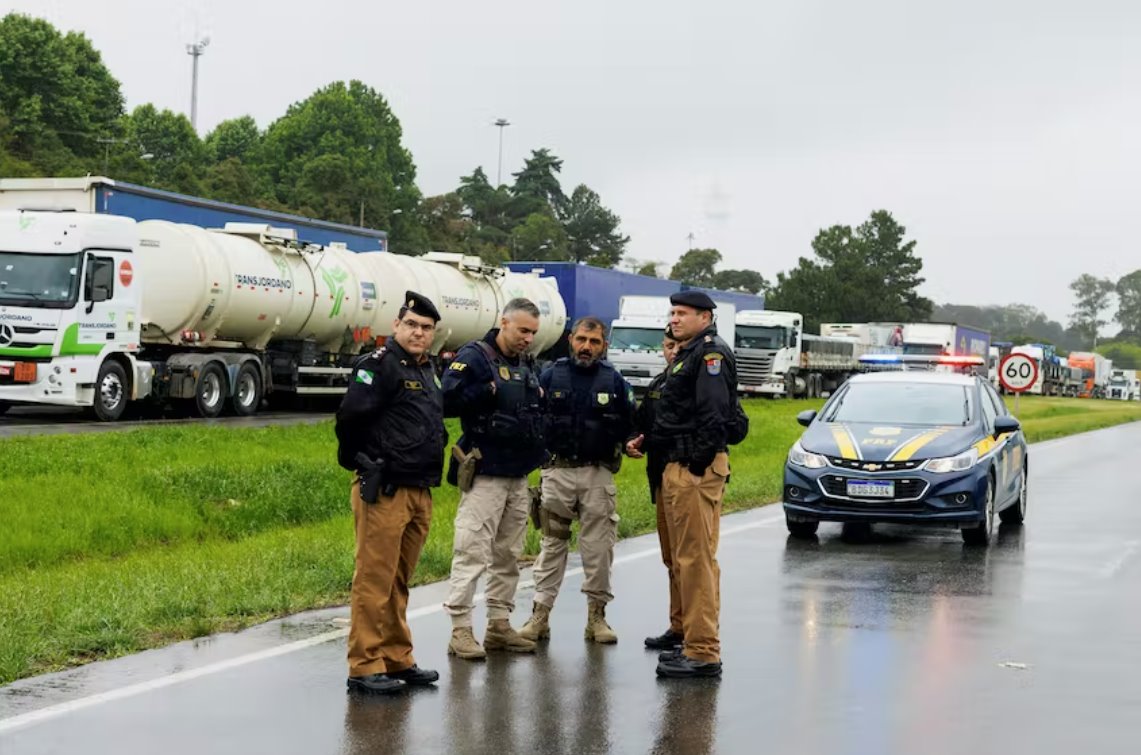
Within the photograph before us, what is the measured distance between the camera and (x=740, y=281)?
16275cm

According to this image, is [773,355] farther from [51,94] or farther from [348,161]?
[348,161]

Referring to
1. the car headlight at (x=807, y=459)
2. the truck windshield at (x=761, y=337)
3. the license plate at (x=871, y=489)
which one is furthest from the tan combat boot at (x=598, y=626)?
the truck windshield at (x=761, y=337)

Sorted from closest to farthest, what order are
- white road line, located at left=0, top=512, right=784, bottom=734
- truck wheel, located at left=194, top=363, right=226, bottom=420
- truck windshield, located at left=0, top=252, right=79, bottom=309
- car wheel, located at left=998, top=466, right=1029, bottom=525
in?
white road line, located at left=0, top=512, right=784, bottom=734 < car wheel, located at left=998, top=466, right=1029, bottom=525 < truck windshield, located at left=0, top=252, right=79, bottom=309 < truck wheel, located at left=194, top=363, right=226, bottom=420

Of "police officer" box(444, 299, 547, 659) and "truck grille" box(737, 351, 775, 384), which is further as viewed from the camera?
"truck grille" box(737, 351, 775, 384)

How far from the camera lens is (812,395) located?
5994cm

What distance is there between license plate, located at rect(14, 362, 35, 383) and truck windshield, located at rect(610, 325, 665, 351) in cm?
2176

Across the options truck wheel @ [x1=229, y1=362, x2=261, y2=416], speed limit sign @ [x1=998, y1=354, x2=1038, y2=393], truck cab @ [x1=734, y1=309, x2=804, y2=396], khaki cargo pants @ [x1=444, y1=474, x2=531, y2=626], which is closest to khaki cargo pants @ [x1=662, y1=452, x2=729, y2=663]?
khaki cargo pants @ [x1=444, y1=474, x2=531, y2=626]

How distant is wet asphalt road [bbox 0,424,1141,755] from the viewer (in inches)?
270

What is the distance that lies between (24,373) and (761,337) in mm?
33697

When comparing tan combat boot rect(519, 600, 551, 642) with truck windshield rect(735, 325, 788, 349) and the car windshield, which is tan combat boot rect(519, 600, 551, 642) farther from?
truck windshield rect(735, 325, 788, 349)

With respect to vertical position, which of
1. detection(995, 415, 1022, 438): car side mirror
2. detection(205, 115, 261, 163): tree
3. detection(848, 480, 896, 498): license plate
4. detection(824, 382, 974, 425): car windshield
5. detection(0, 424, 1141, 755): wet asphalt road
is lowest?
detection(0, 424, 1141, 755): wet asphalt road

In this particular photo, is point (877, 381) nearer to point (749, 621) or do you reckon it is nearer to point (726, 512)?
point (726, 512)

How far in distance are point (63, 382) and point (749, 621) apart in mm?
16199

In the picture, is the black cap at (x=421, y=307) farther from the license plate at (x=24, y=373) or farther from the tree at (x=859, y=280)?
the tree at (x=859, y=280)
